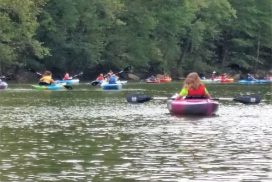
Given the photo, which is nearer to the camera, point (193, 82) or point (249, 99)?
point (193, 82)

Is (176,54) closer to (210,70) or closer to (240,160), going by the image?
(210,70)

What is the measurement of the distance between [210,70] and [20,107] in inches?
2472

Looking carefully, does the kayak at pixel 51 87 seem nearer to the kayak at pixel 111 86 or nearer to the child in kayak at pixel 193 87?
the kayak at pixel 111 86

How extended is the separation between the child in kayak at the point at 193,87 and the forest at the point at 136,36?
39.5m

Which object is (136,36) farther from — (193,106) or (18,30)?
(193,106)

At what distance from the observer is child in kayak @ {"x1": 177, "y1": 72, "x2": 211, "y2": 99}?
31769 millimetres

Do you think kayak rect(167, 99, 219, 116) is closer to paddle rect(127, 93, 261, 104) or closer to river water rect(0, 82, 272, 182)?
river water rect(0, 82, 272, 182)

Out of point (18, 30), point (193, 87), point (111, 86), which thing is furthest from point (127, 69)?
point (193, 87)

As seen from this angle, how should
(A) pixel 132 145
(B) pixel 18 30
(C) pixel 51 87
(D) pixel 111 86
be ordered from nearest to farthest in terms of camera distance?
(A) pixel 132 145, (C) pixel 51 87, (D) pixel 111 86, (B) pixel 18 30

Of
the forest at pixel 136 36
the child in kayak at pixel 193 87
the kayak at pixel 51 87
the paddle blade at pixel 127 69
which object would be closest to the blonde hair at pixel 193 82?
the child in kayak at pixel 193 87

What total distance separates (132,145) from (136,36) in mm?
65351

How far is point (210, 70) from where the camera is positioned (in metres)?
97.9

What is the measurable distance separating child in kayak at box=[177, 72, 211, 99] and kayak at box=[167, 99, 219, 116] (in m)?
0.24

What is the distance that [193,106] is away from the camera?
32.1 m
